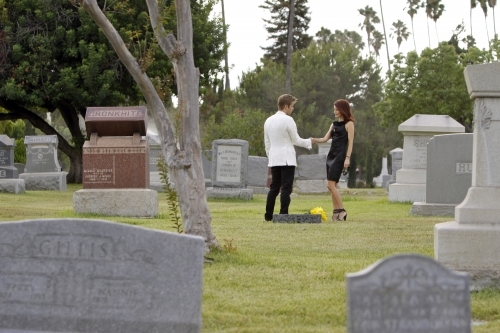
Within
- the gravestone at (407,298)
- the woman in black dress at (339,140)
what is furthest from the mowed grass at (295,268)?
the gravestone at (407,298)

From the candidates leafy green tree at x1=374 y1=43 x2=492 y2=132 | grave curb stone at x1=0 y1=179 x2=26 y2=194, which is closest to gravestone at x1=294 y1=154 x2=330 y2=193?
grave curb stone at x1=0 y1=179 x2=26 y2=194

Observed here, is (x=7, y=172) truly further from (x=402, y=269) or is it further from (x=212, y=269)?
(x=402, y=269)

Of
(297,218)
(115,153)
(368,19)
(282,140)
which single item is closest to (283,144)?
(282,140)

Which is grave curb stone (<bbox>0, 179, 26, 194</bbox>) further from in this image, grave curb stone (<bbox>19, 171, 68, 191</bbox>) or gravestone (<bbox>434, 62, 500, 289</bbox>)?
gravestone (<bbox>434, 62, 500, 289</bbox>)

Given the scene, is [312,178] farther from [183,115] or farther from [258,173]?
[183,115]

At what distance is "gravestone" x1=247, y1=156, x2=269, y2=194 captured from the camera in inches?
1177

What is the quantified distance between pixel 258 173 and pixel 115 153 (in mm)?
14770

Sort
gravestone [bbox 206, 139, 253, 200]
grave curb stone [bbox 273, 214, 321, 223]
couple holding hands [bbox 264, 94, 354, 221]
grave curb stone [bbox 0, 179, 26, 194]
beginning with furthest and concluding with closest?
grave curb stone [bbox 0, 179, 26, 194], gravestone [bbox 206, 139, 253, 200], couple holding hands [bbox 264, 94, 354, 221], grave curb stone [bbox 273, 214, 321, 223]

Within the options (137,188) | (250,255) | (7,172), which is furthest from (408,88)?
(250,255)

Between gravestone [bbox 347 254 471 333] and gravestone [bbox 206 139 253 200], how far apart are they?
1934 centimetres

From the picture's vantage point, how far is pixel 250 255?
9.28 metres

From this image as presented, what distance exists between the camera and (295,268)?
8.50 m

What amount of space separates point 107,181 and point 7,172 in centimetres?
1293

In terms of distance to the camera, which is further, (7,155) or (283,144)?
(7,155)
